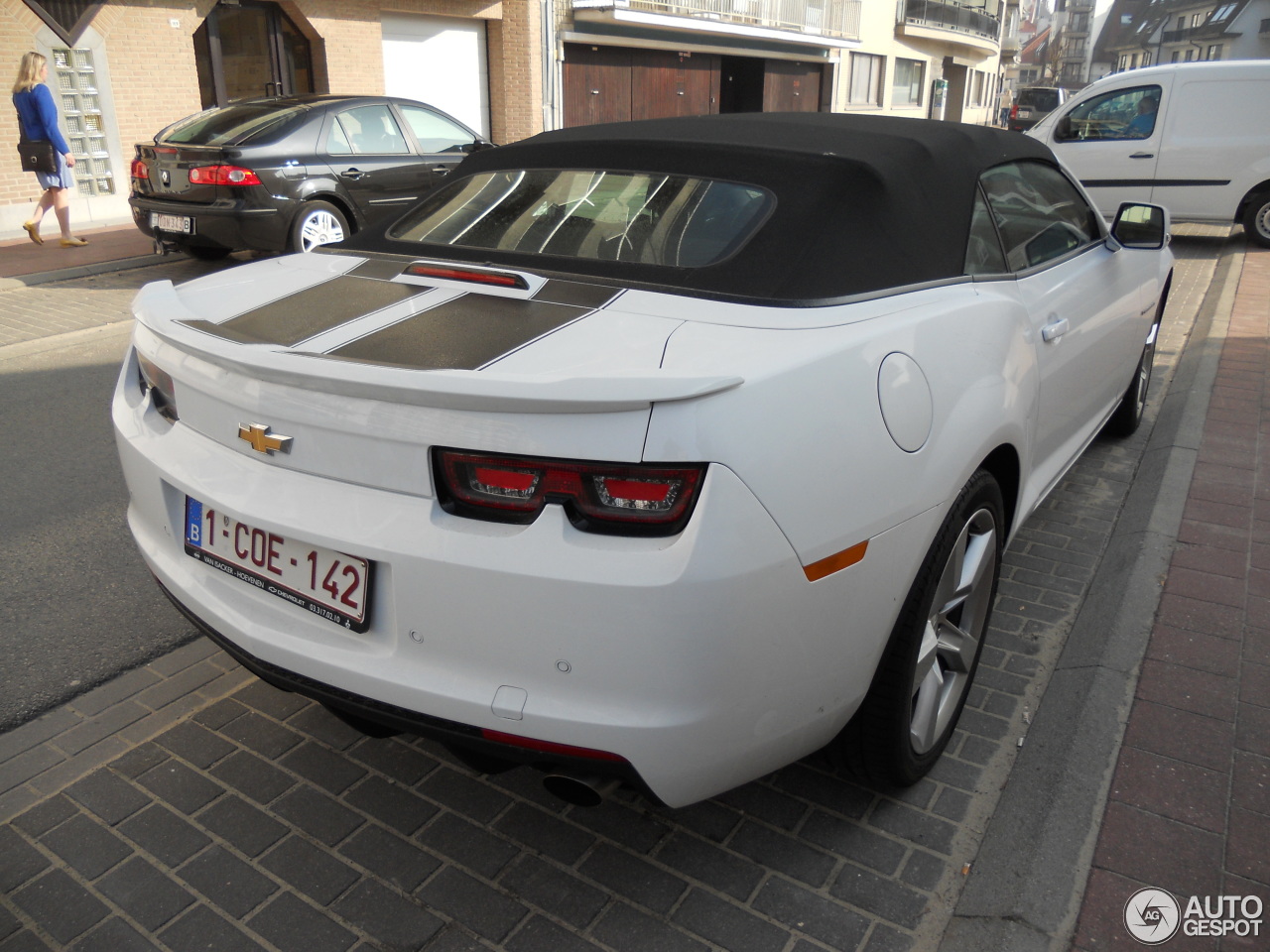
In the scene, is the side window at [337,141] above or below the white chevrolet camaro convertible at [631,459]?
above

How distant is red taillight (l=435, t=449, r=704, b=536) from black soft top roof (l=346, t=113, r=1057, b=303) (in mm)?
694

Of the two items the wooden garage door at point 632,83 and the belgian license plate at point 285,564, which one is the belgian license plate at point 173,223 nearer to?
the belgian license plate at point 285,564

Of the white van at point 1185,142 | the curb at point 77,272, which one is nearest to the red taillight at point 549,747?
the curb at point 77,272

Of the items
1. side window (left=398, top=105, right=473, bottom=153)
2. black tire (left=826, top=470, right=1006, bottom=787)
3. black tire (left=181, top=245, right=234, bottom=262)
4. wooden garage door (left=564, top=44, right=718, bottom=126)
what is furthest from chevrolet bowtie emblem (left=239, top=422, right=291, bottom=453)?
wooden garage door (left=564, top=44, right=718, bottom=126)

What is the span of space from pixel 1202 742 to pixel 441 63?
20402 mm

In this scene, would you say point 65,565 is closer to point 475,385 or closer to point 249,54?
point 475,385

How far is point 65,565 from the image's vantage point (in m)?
3.85

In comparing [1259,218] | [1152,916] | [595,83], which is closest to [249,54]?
[595,83]

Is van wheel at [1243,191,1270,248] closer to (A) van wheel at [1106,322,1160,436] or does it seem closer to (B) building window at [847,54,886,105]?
(A) van wheel at [1106,322,1160,436]

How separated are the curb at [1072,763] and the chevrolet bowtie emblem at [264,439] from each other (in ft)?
5.51

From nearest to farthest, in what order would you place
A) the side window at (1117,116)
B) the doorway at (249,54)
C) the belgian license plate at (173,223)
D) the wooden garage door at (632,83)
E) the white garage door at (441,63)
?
the belgian license plate at (173,223)
the side window at (1117,116)
the doorway at (249,54)
the white garage door at (441,63)
the wooden garage door at (632,83)

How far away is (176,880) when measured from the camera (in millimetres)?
2275

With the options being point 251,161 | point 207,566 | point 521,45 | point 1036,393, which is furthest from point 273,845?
point 521,45

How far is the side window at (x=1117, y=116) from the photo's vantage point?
1228 cm
